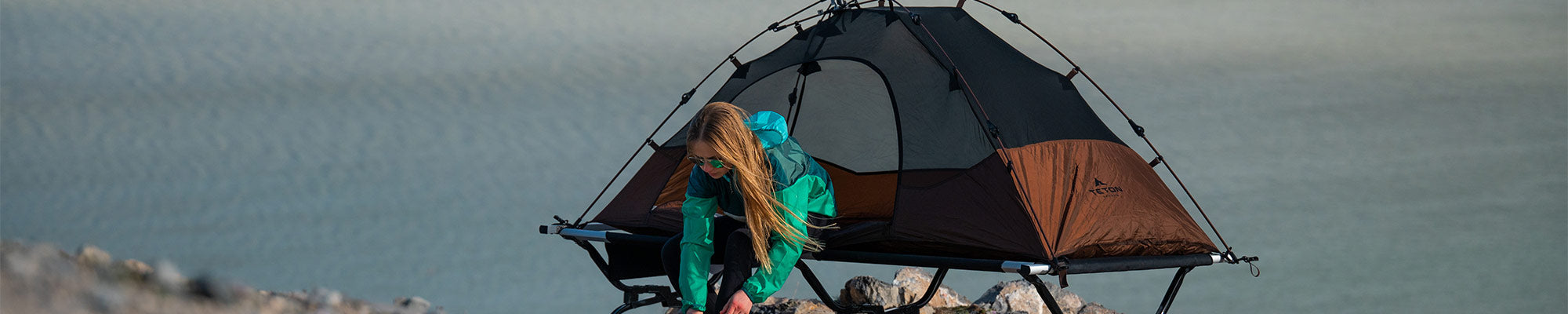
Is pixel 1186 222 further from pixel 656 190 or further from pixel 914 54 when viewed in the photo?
pixel 656 190

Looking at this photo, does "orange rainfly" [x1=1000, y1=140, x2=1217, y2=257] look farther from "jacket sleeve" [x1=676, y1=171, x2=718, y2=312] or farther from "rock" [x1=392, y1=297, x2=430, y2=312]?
"rock" [x1=392, y1=297, x2=430, y2=312]

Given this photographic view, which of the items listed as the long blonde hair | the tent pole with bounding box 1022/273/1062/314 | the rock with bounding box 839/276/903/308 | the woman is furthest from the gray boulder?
the long blonde hair

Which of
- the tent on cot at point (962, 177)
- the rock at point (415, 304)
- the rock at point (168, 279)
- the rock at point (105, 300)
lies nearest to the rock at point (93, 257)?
the rock at point (168, 279)

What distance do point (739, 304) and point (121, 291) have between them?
1.73 meters

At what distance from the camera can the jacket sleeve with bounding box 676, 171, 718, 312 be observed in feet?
12.7

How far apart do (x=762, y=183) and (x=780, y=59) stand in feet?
4.90

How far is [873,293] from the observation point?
5770 millimetres

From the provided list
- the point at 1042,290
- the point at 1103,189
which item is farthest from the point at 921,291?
the point at 1042,290

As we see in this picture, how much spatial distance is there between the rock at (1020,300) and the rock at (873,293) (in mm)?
658

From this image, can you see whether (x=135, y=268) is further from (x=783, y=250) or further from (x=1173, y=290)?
(x=1173, y=290)

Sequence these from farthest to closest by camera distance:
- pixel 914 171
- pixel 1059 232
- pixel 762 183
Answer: pixel 914 171 < pixel 1059 232 < pixel 762 183

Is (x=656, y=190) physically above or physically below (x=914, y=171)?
above

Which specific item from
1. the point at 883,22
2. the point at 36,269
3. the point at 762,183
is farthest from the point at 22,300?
the point at 883,22

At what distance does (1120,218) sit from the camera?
4.61m
